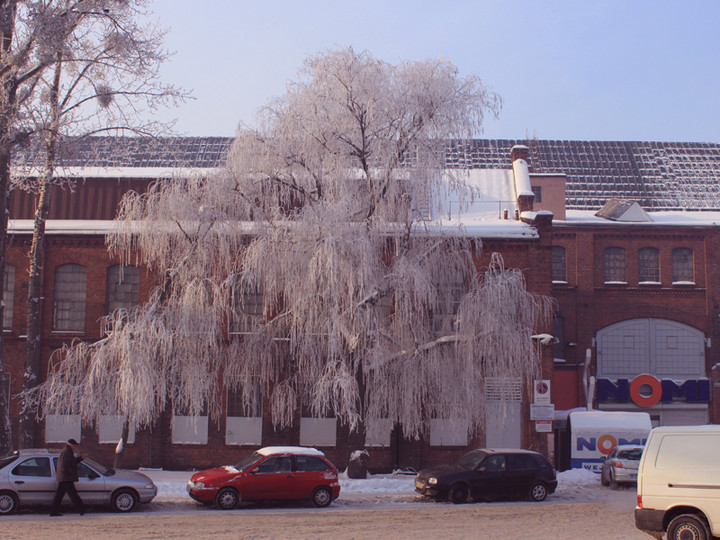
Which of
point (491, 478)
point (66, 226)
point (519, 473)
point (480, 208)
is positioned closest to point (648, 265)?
point (480, 208)

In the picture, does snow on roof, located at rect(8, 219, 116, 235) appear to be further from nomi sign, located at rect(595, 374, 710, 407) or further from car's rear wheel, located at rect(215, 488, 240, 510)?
nomi sign, located at rect(595, 374, 710, 407)

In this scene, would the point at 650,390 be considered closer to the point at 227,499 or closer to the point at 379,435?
the point at 379,435

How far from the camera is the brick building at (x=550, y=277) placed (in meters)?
24.9

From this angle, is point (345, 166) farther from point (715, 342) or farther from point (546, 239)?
point (715, 342)

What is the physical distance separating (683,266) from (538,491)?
20952 millimetres

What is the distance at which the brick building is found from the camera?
2492 cm

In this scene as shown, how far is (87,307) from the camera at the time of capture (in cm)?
2530

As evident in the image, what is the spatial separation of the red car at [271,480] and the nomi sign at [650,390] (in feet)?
68.2

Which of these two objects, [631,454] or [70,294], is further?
[70,294]

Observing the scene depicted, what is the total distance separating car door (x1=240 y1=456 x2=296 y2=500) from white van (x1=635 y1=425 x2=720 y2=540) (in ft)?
25.9

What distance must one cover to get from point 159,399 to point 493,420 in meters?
11.2

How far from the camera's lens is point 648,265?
35.8 metres

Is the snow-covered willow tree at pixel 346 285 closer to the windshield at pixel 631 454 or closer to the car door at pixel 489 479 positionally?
the car door at pixel 489 479

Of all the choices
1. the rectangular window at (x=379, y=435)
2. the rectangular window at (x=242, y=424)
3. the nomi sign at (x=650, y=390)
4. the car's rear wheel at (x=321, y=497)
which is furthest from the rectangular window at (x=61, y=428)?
the nomi sign at (x=650, y=390)
